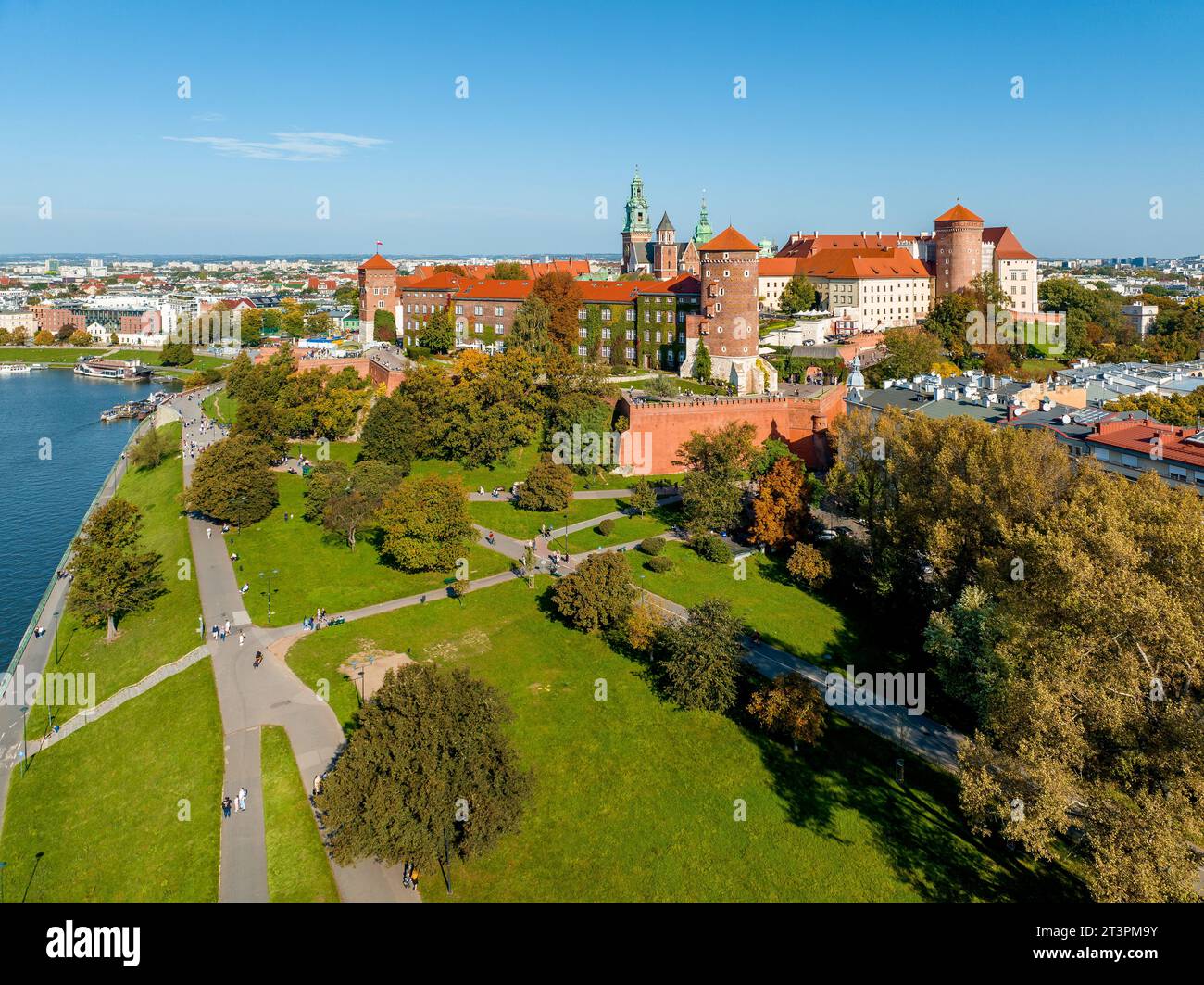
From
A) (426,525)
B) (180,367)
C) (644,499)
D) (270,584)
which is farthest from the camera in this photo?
(180,367)

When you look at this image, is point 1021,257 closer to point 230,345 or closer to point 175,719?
point 175,719

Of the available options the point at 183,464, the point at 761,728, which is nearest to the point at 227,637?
the point at 761,728

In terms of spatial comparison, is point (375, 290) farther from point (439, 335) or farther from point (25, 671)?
point (25, 671)

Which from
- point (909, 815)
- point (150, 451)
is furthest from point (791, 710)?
point (150, 451)

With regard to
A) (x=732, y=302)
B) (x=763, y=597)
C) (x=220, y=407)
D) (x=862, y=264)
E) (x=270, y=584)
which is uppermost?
(x=862, y=264)

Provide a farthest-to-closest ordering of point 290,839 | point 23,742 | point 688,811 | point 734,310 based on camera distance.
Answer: point 734,310 < point 23,742 < point 688,811 < point 290,839

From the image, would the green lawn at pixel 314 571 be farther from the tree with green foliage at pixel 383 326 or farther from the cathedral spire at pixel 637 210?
the cathedral spire at pixel 637 210
